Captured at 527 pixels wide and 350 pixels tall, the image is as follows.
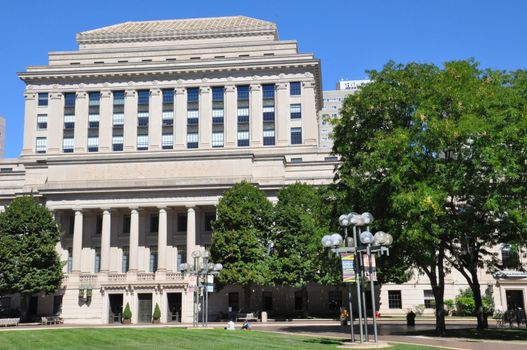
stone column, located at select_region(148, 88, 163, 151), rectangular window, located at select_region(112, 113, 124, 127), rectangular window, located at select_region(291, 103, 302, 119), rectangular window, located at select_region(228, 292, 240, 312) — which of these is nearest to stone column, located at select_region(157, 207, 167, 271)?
rectangular window, located at select_region(228, 292, 240, 312)

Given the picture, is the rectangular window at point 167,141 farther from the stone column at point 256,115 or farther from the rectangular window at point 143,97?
the stone column at point 256,115

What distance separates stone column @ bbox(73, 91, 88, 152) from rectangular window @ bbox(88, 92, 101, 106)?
703 mm

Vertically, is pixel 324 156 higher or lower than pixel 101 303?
higher

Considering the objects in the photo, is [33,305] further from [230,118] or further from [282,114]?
[282,114]

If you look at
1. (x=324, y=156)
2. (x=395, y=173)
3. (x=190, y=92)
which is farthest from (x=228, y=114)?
(x=395, y=173)

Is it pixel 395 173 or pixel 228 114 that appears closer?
pixel 395 173

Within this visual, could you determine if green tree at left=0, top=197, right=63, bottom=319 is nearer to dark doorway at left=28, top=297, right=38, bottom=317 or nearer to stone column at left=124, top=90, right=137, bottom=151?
dark doorway at left=28, top=297, right=38, bottom=317

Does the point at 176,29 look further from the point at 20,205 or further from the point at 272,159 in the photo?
the point at 20,205

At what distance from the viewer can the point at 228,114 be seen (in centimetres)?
9038

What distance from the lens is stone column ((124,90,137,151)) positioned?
89.4 meters

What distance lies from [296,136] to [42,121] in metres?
40.3

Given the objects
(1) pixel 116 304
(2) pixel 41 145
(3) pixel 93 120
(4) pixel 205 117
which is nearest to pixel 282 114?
(4) pixel 205 117

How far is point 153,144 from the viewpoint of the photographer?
89.3 meters

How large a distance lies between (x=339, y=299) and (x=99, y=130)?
47157mm
